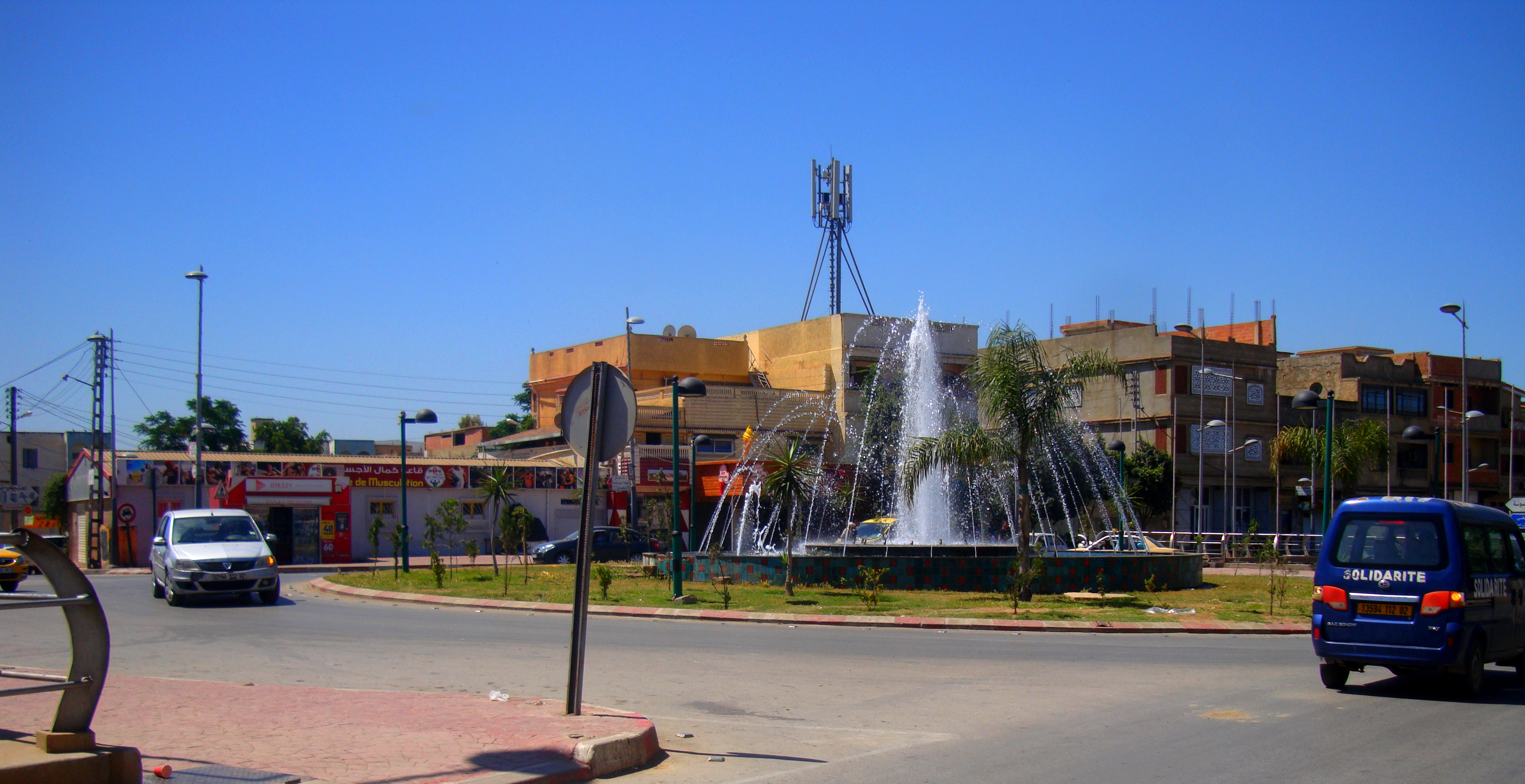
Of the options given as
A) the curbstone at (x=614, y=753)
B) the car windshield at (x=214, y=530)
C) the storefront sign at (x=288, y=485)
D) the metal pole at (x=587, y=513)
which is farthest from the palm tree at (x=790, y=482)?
the storefront sign at (x=288, y=485)

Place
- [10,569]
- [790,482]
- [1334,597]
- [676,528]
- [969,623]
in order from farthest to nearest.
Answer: [10,569] → [790,482] → [676,528] → [969,623] → [1334,597]

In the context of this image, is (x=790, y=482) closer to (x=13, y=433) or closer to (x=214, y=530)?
(x=214, y=530)

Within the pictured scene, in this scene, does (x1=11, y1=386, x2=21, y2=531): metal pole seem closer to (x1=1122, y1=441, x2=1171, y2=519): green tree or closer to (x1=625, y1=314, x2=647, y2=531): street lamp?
(x1=625, y1=314, x2=647, y2=531): street lamp

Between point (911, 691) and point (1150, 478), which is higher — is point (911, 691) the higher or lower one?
the lower one

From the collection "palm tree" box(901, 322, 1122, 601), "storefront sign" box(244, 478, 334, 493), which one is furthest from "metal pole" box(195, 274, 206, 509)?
"palm tree" box(901, 322, 1122, 601)

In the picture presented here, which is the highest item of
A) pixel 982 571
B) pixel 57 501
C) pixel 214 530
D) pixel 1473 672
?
pixel 214 530

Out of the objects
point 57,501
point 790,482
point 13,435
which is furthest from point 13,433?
point 790,482

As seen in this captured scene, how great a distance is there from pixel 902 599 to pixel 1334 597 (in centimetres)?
1144

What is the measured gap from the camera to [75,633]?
5.34 m

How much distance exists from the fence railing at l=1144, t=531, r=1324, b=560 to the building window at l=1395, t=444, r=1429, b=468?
20.4 meters

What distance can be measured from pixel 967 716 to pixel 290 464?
37.6 metres

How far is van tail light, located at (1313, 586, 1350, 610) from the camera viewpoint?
11.5 metres

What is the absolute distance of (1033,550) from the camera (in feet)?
89.9

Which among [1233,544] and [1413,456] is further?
[1413,456]
